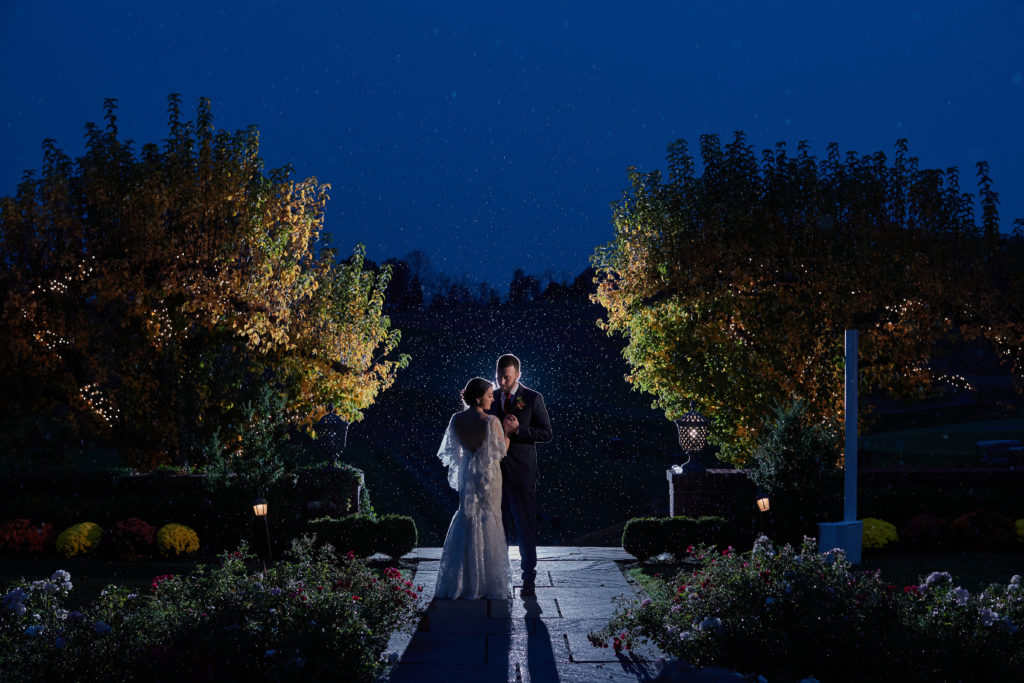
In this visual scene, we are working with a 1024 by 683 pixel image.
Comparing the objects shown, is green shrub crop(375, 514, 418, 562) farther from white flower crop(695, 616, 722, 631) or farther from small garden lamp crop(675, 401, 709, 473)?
white flower crop(695, 616, 722, 631)

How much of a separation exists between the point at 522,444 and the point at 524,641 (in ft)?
7.39

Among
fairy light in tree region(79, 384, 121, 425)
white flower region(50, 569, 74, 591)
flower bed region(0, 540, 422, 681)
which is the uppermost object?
fairy light in tree region(79, 384, 121, 425)

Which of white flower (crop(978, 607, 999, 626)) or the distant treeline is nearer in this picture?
white flower (crop(978, 607, 999, 626))

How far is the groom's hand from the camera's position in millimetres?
8438

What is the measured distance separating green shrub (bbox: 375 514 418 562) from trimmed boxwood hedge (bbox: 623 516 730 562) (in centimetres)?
271

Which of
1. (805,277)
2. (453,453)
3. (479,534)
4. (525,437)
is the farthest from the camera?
(805,277)

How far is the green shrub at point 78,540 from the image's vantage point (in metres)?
11.8

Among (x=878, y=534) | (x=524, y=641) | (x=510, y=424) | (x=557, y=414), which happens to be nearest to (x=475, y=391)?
(x=510, y=424)

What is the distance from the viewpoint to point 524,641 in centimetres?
675

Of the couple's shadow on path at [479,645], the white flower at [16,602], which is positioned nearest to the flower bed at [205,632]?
the white flower at [16,602]

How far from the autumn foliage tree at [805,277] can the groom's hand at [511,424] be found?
9.08 meters

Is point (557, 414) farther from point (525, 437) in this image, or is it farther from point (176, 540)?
point (525, 437)

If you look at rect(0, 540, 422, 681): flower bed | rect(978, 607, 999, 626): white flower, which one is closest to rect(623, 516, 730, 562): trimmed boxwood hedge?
rect(0, 540, 422, 681): flower bed

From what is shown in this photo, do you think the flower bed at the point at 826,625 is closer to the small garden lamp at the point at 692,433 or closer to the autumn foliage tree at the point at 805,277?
the small garden lamp at the point at 692,433
